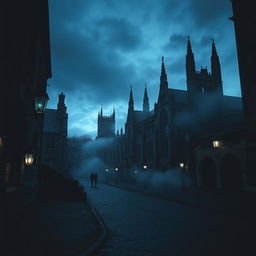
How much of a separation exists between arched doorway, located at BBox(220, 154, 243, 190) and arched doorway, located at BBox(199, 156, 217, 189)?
2.60 meters

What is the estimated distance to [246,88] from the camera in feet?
52.9

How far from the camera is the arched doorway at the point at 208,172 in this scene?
27047 mm

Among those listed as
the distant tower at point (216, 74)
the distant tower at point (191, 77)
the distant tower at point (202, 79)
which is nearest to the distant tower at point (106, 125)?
the distant tower at point (202, 79)

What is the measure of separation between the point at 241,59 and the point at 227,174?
12550 millimetres

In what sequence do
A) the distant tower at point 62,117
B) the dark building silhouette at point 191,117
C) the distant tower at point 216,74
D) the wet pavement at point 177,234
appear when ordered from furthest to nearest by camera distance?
the distant tower at point 62,117 → the distant tower at point 216,74 → the dark building silhouette at point 191,117 → the wet pavement at point 177,234

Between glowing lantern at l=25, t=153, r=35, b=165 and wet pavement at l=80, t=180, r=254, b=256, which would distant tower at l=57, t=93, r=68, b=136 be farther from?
wet pavement at l=80, t=180, r=254, b=256

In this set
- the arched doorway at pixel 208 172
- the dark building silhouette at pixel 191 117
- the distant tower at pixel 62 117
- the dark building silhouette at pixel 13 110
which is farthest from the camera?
the distant tower at pixel 62 117

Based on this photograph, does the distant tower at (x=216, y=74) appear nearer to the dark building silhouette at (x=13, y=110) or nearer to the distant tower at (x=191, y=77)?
the distant tower at (x=191, y=77)

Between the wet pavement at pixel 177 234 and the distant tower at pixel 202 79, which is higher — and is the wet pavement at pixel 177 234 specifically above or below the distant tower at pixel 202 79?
below

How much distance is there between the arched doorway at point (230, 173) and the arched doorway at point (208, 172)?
8.54ft

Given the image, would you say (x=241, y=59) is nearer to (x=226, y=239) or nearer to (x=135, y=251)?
(x=226, y=239)

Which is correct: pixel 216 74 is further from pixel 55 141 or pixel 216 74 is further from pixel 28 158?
pixel 28 158

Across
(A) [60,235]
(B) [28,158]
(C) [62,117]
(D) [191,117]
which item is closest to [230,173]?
(D) [191,117]

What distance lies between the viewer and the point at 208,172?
90.1 ft
